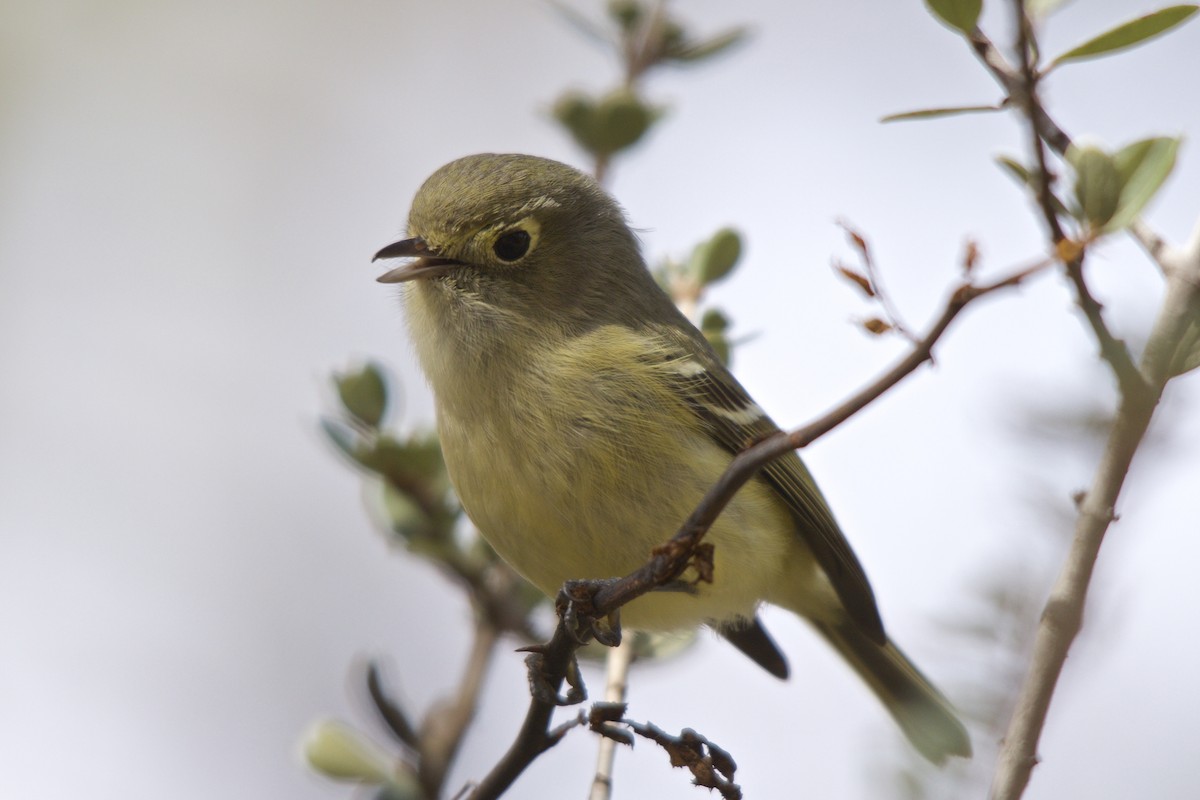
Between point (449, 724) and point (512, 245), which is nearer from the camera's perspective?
point (449, 724)

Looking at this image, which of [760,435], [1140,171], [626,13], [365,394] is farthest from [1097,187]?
[626,13]

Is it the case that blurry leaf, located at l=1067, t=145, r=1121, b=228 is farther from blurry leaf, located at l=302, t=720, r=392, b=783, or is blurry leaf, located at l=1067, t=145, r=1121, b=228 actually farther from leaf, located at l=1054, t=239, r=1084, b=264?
blurry leaf, located at l=302, t=720, r=392, b=783

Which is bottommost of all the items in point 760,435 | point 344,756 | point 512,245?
point 344,756

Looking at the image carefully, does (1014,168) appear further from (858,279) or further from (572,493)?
(572,493)

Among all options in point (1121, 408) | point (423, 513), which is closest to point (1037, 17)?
point (1121, 408)

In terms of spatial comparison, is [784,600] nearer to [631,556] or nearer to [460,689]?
[631,556]

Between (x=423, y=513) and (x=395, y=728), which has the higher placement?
(x=423, y=513)

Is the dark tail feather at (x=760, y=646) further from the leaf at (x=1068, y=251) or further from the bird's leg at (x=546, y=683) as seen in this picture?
the leaf at (x=1068, y=251)

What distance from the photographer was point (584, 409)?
2.58 meters

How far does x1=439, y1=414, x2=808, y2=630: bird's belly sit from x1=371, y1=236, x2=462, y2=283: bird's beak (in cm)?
33

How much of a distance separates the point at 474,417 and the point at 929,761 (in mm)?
1148

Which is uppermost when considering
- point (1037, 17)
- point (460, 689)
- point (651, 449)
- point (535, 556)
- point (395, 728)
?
point (1037, 17)

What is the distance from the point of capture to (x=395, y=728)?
2.11m

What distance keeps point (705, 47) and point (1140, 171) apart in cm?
173
